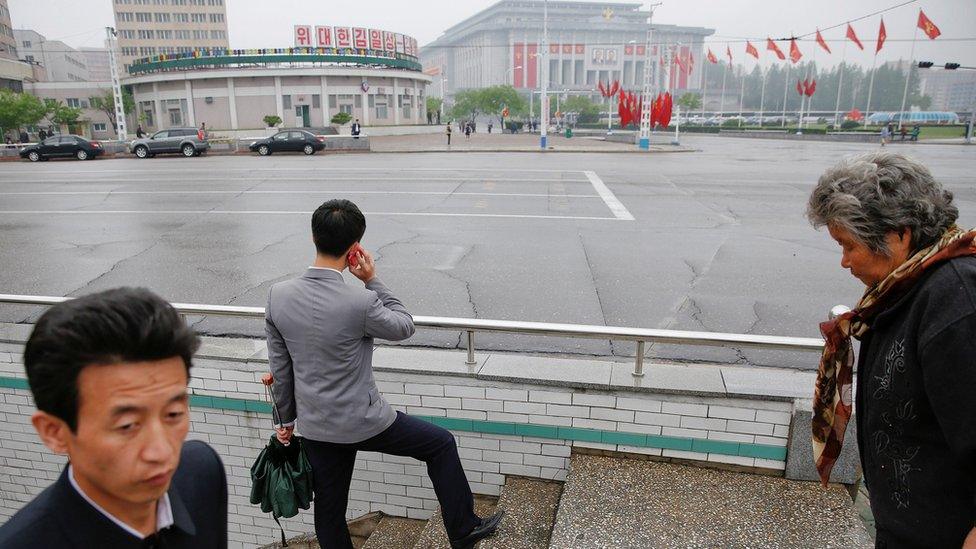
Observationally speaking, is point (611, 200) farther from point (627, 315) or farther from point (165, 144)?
point (165, 144)

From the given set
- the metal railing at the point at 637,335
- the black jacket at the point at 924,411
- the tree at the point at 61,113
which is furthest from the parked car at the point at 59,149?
the black jacket at the point at 924,411

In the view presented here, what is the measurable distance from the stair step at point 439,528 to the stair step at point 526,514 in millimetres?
193

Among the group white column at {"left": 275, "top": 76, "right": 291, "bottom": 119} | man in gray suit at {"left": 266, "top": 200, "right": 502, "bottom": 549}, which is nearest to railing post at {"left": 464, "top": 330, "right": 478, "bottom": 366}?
man in gray suit at {"left": 266, "top": 200, "right": 502, "bottom": 549}

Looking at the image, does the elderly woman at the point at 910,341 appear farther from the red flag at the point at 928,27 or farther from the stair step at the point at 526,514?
the red flag at the point at 928,27

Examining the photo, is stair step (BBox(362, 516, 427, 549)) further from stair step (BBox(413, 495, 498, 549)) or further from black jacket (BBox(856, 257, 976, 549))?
black jacket (BBox(856, 257, 976, 549))

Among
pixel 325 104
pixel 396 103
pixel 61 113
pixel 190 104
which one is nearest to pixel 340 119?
pixel 325 104

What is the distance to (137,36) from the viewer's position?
10300cm

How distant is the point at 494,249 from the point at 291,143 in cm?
2480

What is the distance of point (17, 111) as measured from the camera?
42469 millimetres

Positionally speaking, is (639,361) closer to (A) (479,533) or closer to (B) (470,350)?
(B) (470,350)

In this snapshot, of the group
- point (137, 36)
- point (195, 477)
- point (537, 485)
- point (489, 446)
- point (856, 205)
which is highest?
point (137, 36)

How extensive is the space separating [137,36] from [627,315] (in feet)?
404

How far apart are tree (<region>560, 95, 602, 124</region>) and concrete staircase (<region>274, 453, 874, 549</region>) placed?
8377 cm

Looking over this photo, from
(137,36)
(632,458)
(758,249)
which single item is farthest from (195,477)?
(137,36)
